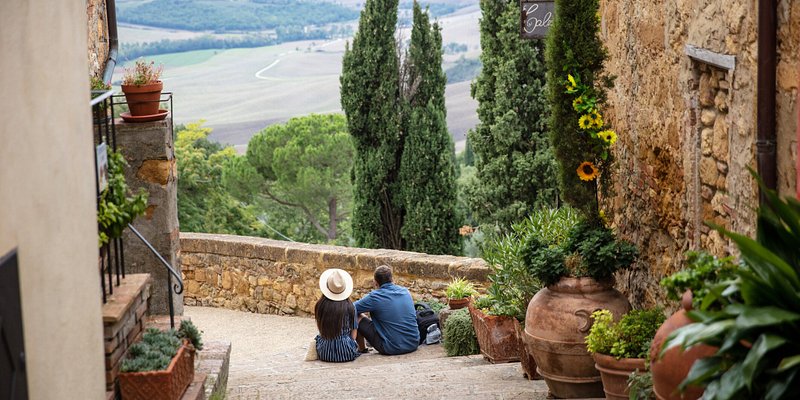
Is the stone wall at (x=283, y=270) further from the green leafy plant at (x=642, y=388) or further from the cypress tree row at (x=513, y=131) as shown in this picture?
the green leafy plant at (x=642, y=388)

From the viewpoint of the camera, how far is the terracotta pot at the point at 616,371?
539 centimetres

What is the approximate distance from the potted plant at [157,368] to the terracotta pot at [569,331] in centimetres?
215

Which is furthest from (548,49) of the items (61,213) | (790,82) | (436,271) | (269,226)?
(269,226)

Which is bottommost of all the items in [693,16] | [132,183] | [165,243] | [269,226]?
[269,226]

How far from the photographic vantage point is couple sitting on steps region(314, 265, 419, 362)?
383 inches

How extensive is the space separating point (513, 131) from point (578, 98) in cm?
680

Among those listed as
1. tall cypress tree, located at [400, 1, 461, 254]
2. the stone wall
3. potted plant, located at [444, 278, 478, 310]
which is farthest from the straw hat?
tall cypress tree, located at [400, 1, 461, 254]

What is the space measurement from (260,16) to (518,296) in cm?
4644

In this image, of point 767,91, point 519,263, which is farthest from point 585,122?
point 767,91

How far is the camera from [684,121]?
230 inches

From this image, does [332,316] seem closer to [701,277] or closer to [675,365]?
[675,365]

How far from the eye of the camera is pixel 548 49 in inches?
269

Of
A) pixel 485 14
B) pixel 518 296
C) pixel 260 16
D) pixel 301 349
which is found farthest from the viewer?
pixel 260 16

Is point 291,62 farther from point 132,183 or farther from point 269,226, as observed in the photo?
point 132,183
